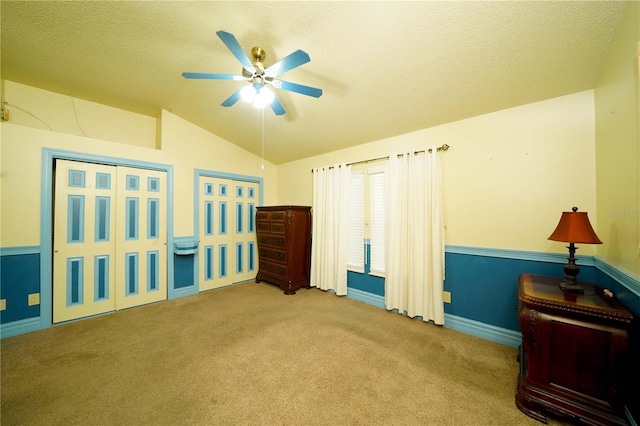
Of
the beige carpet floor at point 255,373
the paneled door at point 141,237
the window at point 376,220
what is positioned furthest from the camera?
the window at point 376,220

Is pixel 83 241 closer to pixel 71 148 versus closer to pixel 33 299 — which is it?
pixel 33 299

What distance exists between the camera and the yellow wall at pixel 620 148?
129 centimetres

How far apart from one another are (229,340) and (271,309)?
2.58 ft

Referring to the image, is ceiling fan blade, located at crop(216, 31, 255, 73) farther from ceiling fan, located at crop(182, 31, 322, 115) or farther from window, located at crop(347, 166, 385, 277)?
window, located at crop(347, 166, 385, 277)

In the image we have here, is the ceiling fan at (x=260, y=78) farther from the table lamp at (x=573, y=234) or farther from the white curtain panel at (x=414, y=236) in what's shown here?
the table lamp at (x=573, y=234)

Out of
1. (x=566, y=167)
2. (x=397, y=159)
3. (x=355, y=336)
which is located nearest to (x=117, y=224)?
(x=355, y=336)

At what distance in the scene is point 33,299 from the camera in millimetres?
2426

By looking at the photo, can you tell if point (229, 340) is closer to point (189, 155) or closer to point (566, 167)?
point (189, 155)

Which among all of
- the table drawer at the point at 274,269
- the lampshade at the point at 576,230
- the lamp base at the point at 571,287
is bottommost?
the table drawer at the point at 274,269

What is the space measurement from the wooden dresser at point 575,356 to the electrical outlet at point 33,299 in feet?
15.0

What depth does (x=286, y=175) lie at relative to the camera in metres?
4.50

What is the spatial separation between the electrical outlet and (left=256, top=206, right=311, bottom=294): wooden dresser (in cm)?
263

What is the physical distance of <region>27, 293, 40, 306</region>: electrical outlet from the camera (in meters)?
2.41

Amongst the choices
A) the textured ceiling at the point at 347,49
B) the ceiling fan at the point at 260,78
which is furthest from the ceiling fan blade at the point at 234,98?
the textured ceiling at the point at 347,49
